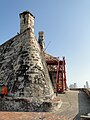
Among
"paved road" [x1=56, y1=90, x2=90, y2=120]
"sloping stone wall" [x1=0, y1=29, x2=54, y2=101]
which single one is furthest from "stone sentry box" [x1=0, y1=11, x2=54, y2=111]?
"paved road" [x1=56, y1=90, x2=90, y2=120]

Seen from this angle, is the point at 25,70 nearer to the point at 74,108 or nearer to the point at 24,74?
the point at 24,74

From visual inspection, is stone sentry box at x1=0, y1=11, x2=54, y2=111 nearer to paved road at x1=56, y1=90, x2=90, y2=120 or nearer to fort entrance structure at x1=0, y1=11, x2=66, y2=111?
fort entrance structure at x1=0, y1=11, x2=66, y2=111

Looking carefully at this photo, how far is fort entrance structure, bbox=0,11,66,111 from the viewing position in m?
10.7

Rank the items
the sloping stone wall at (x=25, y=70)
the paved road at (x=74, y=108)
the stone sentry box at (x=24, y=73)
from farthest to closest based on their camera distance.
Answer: the sloping stone wall at (x=25, y=70), the stone sentry box at (x=24, y=73), the paved road at (x=74, y=108)

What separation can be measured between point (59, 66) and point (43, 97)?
9.92 metres

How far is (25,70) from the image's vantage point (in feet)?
39.3

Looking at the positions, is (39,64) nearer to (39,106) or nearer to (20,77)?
(20,77)

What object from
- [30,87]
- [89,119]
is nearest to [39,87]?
[30,87]

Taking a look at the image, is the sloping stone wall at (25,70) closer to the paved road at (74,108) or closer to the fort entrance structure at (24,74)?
the fort entrance structure at (24,74)

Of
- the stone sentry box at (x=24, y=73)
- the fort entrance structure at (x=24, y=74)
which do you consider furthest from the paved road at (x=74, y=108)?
the stone sentry box at (x=24, y=73)

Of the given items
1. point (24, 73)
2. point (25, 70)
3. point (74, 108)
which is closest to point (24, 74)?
point (24, 73)

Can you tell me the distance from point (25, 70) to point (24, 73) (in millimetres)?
253

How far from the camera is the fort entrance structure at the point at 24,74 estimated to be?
10.7 metres

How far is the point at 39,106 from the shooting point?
10.4m
